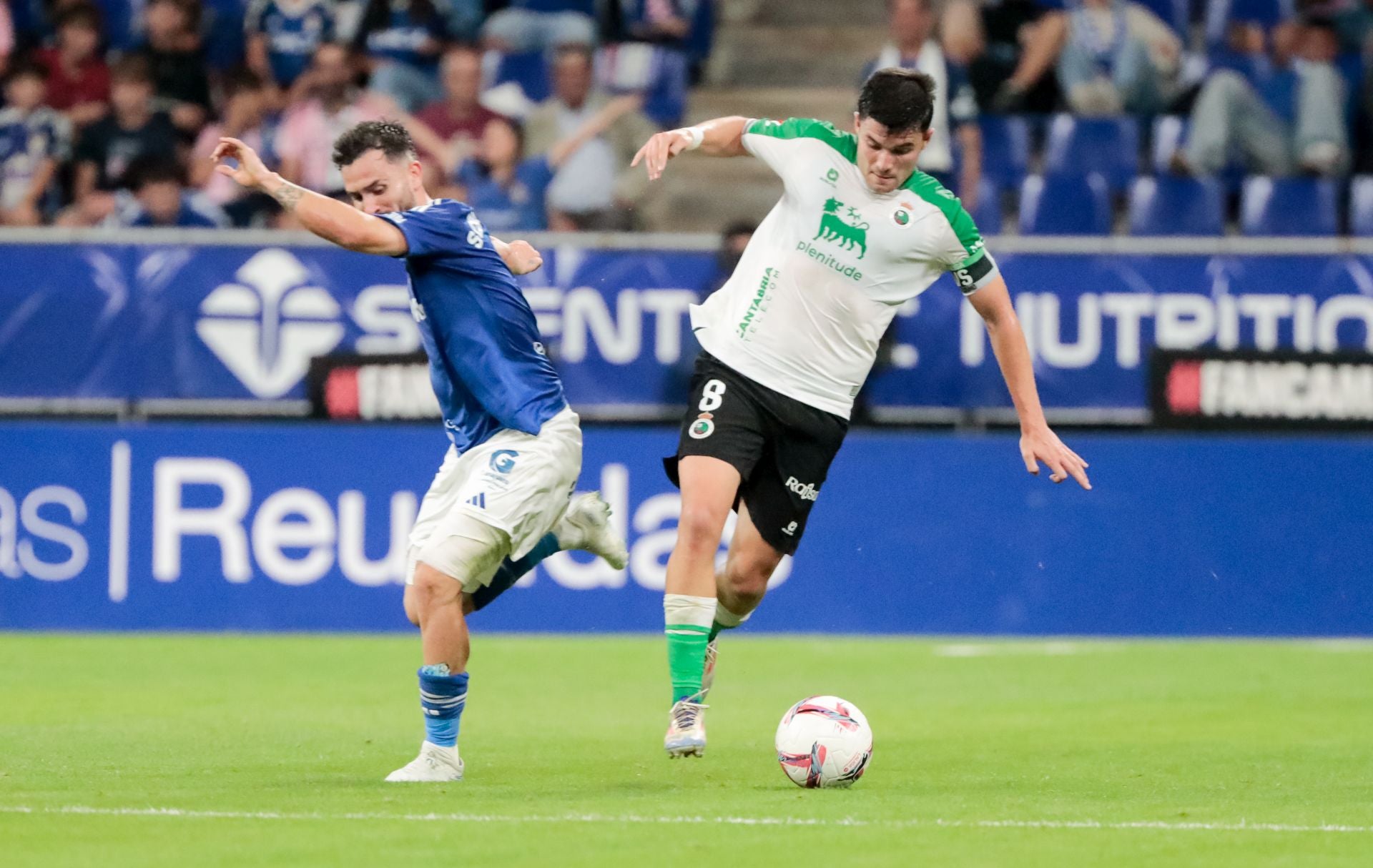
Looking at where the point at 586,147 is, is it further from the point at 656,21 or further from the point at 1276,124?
the point at 1276,124

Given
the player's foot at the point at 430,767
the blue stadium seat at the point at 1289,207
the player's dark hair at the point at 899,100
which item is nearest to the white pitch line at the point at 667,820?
the player's foot at the point at 430,767

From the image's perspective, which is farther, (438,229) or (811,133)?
(811,133)

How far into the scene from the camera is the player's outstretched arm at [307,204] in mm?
6480

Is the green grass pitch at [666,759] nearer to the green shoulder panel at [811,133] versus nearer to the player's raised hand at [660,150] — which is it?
the player's raised hand at [660,150]

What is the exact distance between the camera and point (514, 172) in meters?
15.6

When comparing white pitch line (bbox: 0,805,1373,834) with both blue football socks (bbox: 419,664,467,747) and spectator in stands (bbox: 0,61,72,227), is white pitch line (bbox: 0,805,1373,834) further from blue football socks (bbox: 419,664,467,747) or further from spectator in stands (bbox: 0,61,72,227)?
spectator in stands (bbox: 0,61,72,227)

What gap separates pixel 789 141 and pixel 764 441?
1.11m

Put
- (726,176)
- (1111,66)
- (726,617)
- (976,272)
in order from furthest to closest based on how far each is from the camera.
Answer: (726,176), (1111,66), (726,617), (976,272)

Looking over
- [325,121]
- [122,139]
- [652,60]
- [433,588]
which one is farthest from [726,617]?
[652,60]

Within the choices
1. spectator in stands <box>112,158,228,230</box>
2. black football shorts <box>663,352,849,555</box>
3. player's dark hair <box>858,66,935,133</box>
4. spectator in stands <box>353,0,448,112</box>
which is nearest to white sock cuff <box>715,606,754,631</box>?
black football shorts <box>663,352,849,555</box>

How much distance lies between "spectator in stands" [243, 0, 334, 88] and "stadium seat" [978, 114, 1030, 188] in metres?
5.31

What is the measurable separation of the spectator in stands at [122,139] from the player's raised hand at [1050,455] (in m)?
9.40

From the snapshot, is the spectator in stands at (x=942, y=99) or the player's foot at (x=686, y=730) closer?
the player's foot at (x=686, y=730)

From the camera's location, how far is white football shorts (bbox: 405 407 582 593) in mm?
7082
